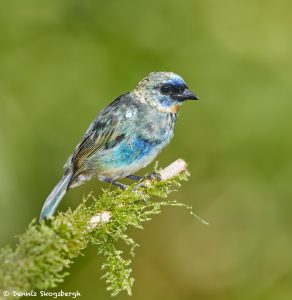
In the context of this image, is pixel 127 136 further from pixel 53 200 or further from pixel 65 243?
pixel 65 243

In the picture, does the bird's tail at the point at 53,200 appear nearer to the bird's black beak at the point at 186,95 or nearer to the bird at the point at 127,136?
the bird at the point at 127,136

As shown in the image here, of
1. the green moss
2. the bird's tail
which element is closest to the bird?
the bird's tail

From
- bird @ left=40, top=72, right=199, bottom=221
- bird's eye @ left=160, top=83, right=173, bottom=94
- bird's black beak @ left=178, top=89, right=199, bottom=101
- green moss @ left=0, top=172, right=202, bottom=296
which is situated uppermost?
bird's eye @ left=160, top=83, right=173, bottom=94

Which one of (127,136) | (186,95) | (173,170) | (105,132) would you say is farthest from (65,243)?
(186,95)

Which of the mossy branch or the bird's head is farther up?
the bird's head

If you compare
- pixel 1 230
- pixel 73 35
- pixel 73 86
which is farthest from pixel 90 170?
pixel 73 35

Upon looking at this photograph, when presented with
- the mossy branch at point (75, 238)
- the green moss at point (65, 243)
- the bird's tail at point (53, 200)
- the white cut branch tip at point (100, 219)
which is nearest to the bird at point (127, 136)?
the bird's tail at point (53, 200)

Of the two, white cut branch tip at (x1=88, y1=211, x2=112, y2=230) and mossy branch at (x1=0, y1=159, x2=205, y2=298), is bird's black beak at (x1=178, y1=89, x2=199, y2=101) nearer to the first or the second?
mossy branch at (x1=0, y1=159, x2=205, y2=298)
